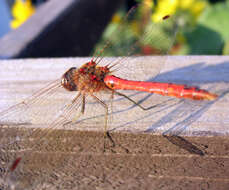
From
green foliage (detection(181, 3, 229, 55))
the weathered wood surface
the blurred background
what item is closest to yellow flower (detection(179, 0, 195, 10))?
the blurred background

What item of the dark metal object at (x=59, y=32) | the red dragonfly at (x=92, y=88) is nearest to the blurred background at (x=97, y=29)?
the dark metal object at (x=59, y=32)

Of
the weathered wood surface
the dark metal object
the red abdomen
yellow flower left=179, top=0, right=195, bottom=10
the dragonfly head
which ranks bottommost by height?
the weathered wood surface

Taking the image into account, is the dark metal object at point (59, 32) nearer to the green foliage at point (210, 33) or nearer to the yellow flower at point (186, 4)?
the yellow flower at point (186, 4)

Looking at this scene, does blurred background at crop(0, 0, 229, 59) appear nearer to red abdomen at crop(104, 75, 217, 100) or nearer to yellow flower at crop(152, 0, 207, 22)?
yellow flower at crop(152, 0, 207, 22)

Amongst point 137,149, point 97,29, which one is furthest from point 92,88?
point 97,29

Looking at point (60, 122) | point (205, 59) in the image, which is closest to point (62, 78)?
point (60, 122)

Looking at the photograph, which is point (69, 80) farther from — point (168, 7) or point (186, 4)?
point (186, 4)

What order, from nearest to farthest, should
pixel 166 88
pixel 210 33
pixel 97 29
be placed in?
1. pixel 166 88
2. pixel 97 29
3. pixel 210 33
